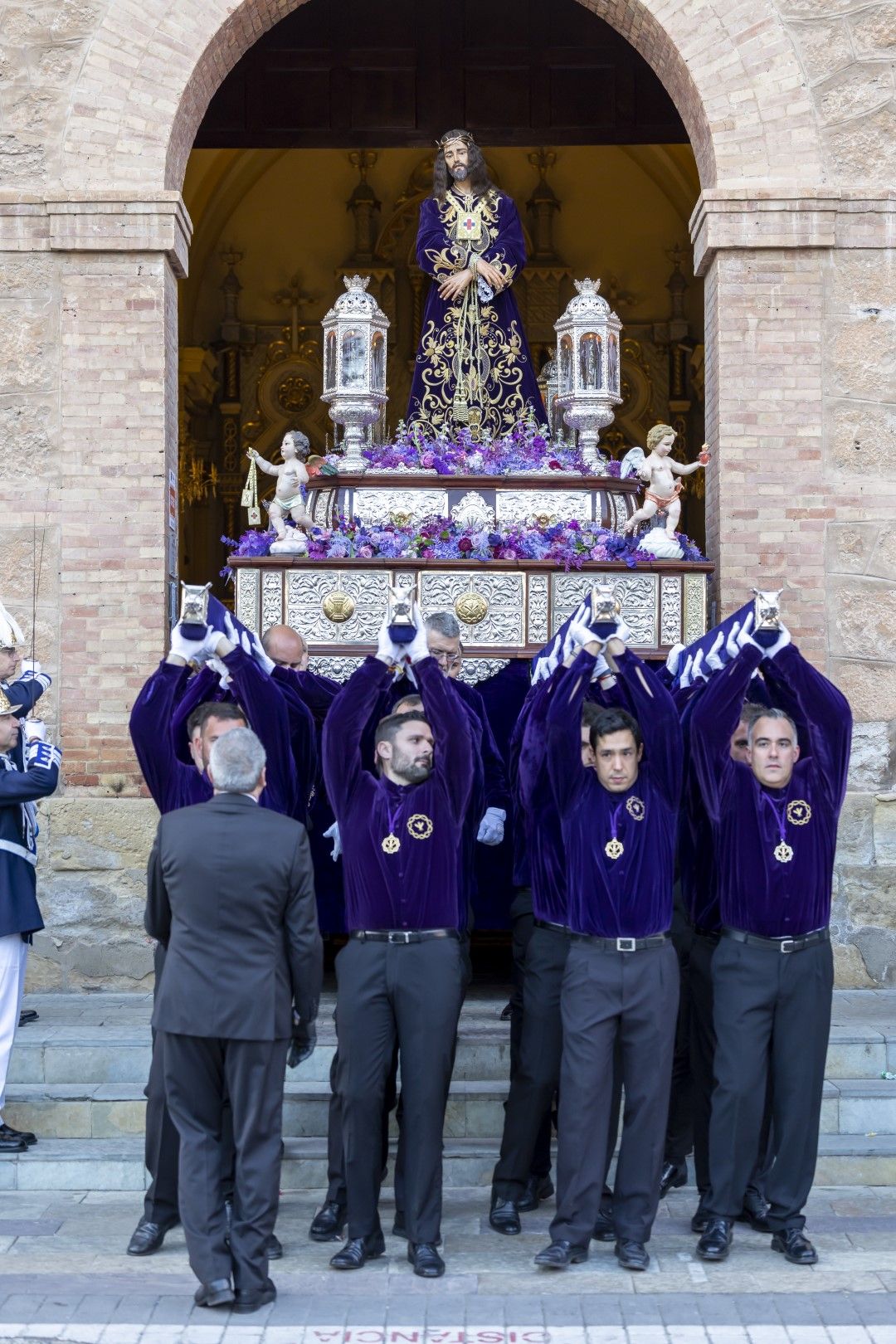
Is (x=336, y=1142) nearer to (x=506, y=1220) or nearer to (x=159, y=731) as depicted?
(x=506, y=1220)

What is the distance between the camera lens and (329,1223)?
22.4 feet

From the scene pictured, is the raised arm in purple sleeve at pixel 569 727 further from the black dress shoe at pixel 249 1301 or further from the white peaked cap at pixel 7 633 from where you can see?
the white peaked cap at pixel 7 633

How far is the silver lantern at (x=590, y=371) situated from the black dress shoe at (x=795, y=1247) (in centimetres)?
513

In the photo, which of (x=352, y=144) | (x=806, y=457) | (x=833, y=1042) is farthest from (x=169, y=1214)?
(x=352, y=144)

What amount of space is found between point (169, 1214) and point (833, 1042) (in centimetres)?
310

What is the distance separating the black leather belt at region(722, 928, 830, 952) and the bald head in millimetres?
2621

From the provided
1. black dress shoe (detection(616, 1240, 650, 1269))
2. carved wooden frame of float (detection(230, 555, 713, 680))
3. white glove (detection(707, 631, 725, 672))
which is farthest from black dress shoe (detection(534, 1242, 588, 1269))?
carved wooden frame of float (detection(230, 555, 713, 680))

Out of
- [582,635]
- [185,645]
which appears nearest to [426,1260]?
[582,635]

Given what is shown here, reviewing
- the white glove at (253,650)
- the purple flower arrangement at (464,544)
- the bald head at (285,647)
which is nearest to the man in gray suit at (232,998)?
the white glove at (253,650)

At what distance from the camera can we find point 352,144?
44.7ft

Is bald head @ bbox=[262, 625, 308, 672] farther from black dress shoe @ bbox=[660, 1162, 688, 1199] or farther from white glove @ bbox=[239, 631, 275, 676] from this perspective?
black dress shoe @ bbox=[660, 1162, 688, 1199]

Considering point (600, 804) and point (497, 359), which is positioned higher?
point (497, 359)

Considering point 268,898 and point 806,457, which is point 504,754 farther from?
point 268,898

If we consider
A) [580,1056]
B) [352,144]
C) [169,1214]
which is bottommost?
[169,1214]
